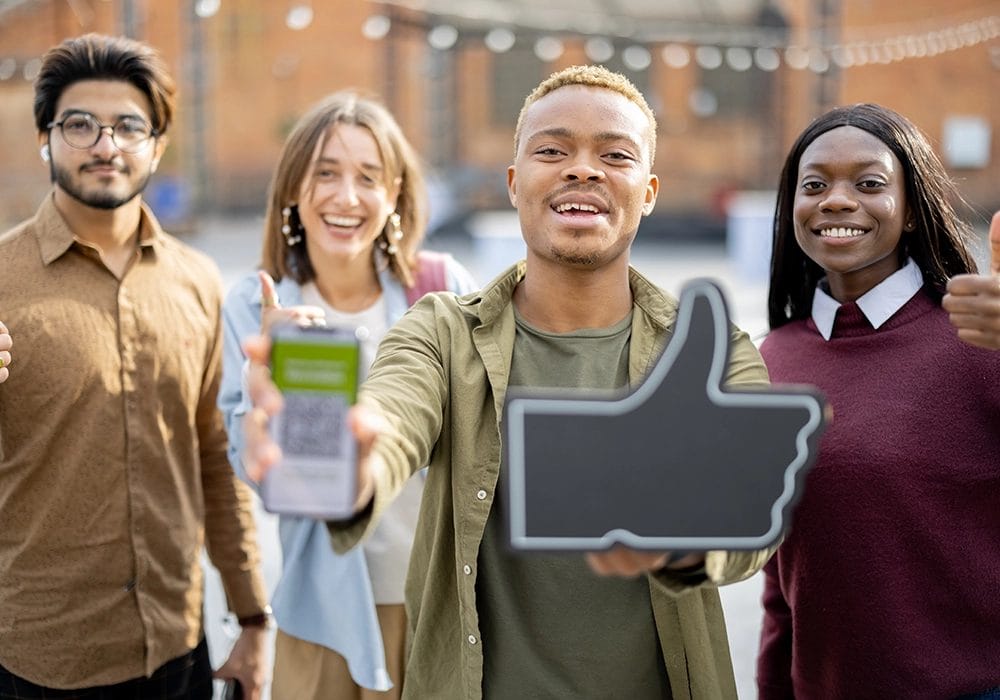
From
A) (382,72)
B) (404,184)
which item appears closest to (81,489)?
(404,184)

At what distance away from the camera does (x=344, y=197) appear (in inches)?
113

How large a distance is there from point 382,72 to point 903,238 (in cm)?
2086

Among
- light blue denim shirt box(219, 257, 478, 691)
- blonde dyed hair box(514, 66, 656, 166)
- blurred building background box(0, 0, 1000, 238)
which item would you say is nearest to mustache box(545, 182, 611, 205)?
blonde dyed hair box(514, 66, 656, 166)

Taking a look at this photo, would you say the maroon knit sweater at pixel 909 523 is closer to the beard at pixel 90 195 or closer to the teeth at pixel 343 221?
the teeth at pixel 343 221

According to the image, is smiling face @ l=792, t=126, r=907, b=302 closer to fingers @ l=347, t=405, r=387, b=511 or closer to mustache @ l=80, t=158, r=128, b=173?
fingers @ l=347, t=405, r=387, b=511

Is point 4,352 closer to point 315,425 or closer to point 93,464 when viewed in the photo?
point 93,464

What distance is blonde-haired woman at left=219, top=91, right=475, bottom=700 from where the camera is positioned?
2623 mm

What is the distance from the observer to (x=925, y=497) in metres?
2.06

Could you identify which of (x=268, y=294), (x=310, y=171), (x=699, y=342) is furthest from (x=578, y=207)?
(x=310, y=171)

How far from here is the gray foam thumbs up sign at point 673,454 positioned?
1.48m

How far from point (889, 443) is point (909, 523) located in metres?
0.16

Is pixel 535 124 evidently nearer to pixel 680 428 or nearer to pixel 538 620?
pixel 680 428

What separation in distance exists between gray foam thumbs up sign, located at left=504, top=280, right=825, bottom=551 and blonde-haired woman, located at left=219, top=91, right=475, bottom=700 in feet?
3.82

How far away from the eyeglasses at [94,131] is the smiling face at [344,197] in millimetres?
455
